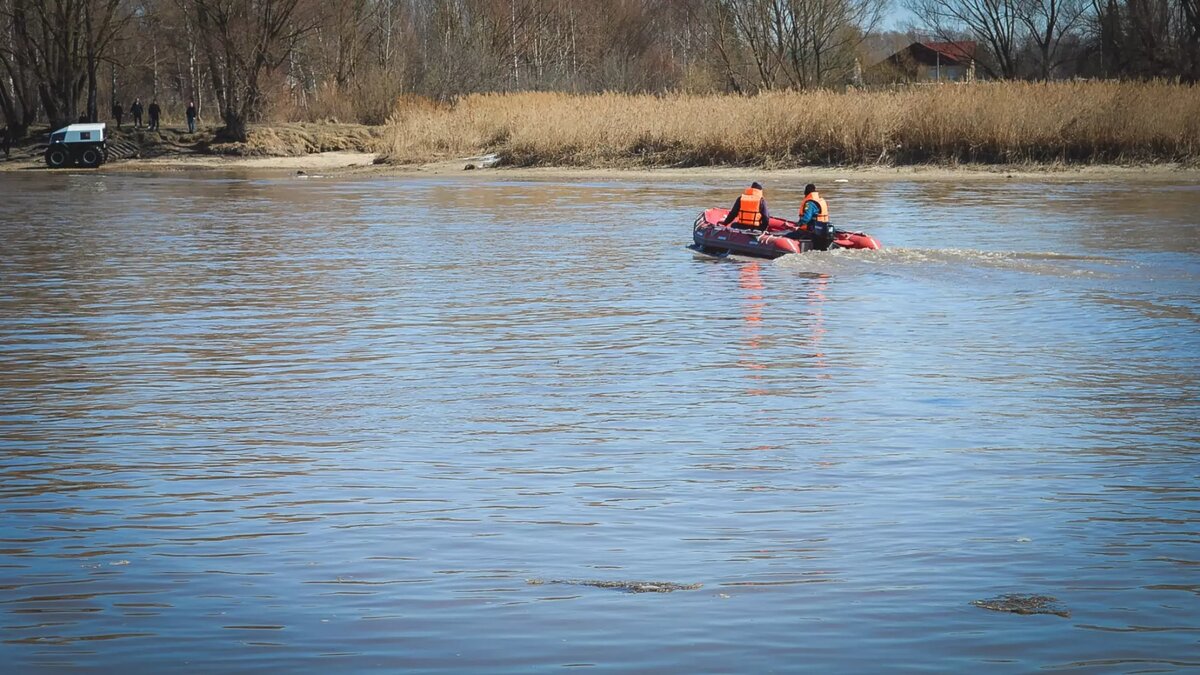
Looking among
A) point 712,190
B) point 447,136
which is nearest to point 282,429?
point 712,190

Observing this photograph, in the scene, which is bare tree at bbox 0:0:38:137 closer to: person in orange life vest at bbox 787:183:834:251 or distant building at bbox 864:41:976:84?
distant building at bbox 864:41:976:84

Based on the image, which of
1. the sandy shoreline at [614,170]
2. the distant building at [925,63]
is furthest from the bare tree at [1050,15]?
the sandy shoreline at [614,170]

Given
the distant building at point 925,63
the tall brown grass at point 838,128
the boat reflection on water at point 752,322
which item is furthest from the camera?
the distant building at point 925,63

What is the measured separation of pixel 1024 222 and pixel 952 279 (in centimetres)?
769

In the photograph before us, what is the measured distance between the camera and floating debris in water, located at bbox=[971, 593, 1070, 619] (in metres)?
6.05

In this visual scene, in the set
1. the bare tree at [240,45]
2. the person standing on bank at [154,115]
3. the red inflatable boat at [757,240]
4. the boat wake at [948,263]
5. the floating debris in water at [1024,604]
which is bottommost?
the floating debris in water at [1024,604]

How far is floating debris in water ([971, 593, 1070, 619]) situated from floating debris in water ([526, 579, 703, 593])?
3.90 ft

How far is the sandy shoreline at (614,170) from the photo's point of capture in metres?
35.1

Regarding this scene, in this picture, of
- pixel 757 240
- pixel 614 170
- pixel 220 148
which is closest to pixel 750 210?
pixel 757 240

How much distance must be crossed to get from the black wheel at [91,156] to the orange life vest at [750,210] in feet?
113

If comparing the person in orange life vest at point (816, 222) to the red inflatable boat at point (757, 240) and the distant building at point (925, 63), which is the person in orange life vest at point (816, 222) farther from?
the distant building at point (925, 63)

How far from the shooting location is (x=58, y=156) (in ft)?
166

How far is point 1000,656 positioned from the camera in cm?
554

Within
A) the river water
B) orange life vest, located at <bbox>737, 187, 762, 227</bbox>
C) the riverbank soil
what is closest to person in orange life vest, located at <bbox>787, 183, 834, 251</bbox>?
the river water
